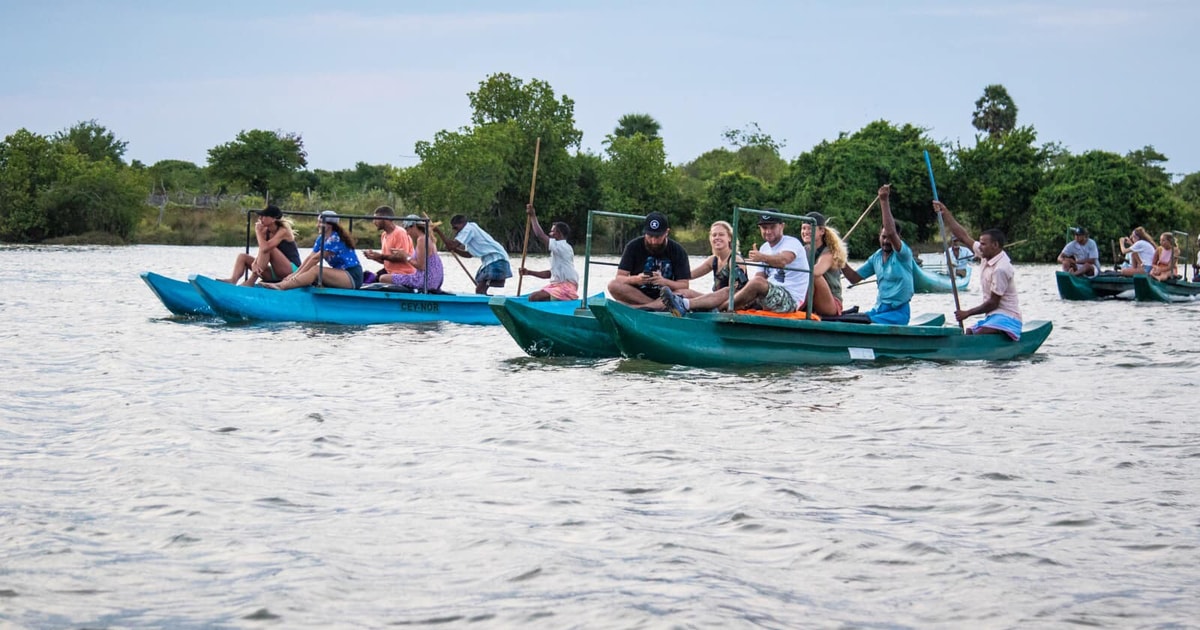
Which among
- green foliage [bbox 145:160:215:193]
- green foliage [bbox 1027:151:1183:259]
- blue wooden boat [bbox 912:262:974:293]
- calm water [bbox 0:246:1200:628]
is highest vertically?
green foliage [bbox 145:160:215:193]

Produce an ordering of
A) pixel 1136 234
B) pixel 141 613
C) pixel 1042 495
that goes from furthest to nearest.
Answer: pixel 1136 234
pixel 1042 495
pixel 141 613

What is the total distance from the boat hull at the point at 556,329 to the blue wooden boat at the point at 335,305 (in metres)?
4.04

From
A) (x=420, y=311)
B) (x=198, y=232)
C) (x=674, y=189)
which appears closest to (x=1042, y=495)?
(x=420, y=311)

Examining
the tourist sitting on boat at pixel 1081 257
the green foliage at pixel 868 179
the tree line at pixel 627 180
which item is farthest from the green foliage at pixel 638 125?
the tourist sitting on boat at pixel 1081 257

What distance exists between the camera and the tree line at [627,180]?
54.3 m

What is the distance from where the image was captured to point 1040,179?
57.4 meters

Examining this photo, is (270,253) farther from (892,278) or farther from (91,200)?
(91,200)

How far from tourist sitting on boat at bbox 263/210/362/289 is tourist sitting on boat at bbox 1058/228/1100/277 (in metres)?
14.6

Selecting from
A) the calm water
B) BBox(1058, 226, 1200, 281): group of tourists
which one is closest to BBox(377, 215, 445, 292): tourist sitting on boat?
the calm water

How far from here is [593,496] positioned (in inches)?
250

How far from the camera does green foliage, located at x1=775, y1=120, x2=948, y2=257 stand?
183 ft

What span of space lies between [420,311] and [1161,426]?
1002 centimetres

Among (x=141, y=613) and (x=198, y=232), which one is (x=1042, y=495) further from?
(x=198, y=232)

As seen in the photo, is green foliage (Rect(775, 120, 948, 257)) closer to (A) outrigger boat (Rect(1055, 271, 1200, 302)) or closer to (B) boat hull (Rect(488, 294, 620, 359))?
(A) outrigger boat (Rect(1055, 271, 1200, 302))
